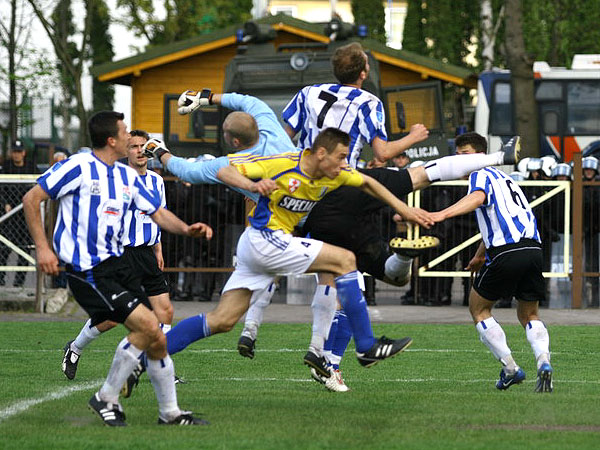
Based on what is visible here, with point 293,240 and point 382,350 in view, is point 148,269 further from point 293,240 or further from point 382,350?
point 382,350

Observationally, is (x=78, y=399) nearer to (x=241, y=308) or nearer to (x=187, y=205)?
(x=241, y=308)

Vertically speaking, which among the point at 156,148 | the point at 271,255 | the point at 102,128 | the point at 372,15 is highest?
the point at 372,15

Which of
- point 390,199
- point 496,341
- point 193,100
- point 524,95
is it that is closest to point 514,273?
point 496,341

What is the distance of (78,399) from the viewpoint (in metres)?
9.09

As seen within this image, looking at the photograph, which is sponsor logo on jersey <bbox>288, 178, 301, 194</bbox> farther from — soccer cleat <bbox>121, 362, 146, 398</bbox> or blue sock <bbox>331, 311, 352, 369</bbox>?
blue sock <bbox>331, 311, 352, 369</bbox>

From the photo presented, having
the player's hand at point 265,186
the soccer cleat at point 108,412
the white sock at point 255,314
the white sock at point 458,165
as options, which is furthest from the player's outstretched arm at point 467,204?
the soccer cleat at point 108,412

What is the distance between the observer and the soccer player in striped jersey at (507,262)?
960 centimetres

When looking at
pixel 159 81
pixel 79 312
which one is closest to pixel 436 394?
pixel 79 312

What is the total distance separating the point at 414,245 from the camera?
878cm

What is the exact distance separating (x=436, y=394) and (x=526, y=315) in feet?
3.79

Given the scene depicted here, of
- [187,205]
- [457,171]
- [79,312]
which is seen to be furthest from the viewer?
[187,205]

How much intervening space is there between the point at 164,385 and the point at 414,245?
6.67ft

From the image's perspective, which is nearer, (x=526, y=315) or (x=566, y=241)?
(x=526, y=315)

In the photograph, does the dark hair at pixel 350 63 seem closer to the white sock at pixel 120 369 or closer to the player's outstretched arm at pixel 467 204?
the player's outstretched arm at pixel 467 204
